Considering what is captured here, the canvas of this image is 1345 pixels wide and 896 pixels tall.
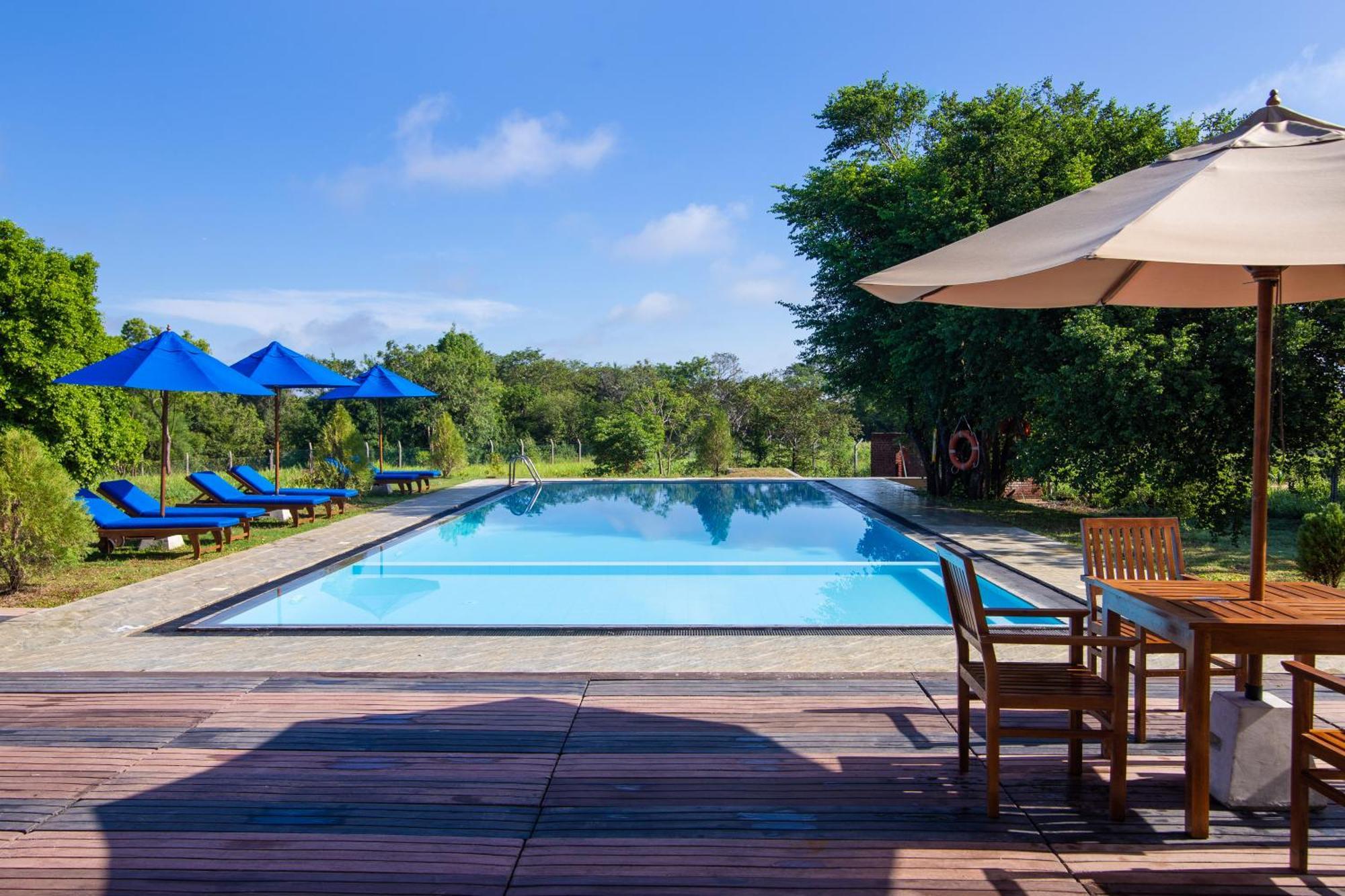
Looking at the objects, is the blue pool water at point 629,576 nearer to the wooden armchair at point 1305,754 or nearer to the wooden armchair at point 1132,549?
the wooden armchair at point 1132,549

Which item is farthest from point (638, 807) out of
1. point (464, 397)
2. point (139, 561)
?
point (464, 397)

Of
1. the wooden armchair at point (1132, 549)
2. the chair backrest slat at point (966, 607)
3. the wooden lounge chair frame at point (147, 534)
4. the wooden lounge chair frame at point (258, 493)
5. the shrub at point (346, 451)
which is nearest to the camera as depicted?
the chair backrest slat at point (966, 607)

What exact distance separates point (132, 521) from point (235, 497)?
2.69 m

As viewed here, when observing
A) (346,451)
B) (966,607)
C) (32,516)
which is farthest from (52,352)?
(966,607)

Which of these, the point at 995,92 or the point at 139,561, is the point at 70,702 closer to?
the point at 139,561

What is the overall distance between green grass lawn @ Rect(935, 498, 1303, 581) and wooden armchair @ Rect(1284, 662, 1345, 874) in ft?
18.4

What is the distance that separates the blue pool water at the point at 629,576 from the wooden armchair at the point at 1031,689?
3.18m

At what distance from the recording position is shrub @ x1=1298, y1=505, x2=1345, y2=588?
700 cm

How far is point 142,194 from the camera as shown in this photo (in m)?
24.0

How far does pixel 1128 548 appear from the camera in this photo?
14.0ft

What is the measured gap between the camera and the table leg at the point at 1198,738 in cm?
267

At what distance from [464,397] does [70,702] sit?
23557mm

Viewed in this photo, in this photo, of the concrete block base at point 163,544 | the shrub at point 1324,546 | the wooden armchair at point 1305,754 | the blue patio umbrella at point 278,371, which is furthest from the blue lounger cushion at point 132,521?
the shrub at point 1324,546

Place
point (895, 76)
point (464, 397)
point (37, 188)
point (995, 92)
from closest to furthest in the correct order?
point (995, 92), point (895, 76), point (37, 188), point (464, 397)
